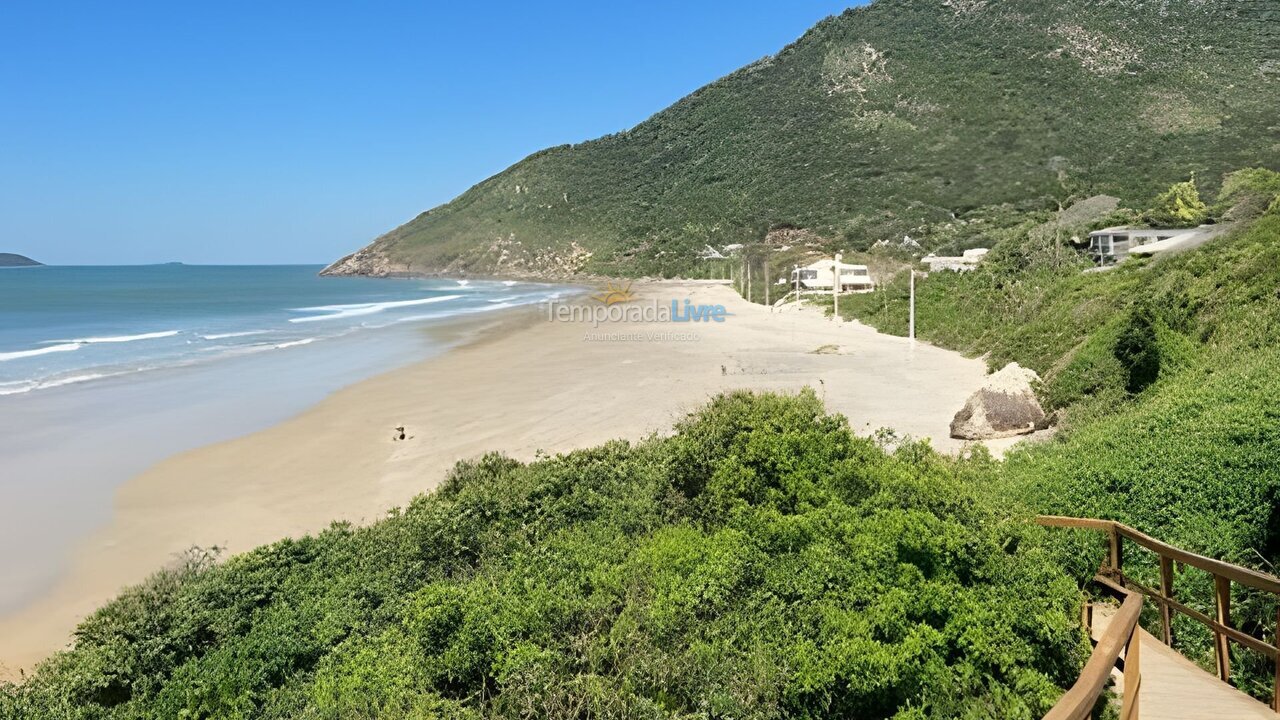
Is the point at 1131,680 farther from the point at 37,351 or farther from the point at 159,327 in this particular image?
the point at 159,327

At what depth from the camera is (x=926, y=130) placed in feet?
240

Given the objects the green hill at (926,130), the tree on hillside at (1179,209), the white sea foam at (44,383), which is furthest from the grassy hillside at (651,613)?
the green hill at (926,130)

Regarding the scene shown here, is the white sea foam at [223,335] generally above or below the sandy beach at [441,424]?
above

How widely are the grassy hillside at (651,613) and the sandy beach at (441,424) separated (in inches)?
86.4

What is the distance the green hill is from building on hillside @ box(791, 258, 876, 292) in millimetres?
18398

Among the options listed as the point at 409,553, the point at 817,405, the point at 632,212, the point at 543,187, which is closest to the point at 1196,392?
the point at 817,405

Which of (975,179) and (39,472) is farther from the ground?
(975,179)

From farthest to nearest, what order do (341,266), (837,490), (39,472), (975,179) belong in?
(341,266), (975,179), (39,472), (837,490)

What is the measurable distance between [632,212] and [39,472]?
3501 inches

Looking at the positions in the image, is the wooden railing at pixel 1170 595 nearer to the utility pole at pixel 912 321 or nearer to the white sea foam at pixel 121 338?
the utility pole at pixel 912 321

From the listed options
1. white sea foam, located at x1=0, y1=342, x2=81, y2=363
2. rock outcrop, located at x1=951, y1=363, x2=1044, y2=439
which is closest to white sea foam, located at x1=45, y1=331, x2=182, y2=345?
white sea foam, located at x1=0, y1=342, x2=81, y2=363

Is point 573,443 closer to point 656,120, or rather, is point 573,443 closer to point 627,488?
point 627,488

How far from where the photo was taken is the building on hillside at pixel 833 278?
1626 inches

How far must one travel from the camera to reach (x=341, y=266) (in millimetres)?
134625
